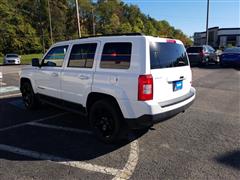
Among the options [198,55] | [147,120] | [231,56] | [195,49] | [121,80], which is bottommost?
[147,120]

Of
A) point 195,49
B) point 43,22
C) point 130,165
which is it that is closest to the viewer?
point 130,165

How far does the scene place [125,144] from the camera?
4141 millimetres

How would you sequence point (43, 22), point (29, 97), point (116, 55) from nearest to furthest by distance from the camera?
point (116, 55) → point (29, 97) → point (43, 22)

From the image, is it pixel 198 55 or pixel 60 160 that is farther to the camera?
pixel 198 55

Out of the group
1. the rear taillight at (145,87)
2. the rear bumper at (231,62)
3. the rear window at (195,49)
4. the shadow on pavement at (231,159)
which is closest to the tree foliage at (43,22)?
the rear window at (195,49)

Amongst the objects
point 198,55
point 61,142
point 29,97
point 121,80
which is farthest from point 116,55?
point 198,55

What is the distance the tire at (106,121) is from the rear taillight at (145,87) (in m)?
0.60

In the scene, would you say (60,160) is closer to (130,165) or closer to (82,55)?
(130,165)

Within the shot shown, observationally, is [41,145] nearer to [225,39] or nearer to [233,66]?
[233,66]

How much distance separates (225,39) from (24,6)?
61495 millimetres

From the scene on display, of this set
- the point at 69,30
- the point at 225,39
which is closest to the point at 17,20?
the point at 69,30

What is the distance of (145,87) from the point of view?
347cm

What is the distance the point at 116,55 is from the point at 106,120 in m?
1.21

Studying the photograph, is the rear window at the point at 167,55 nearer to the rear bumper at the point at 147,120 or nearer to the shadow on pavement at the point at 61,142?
the rear bumper at the point at 147,120
